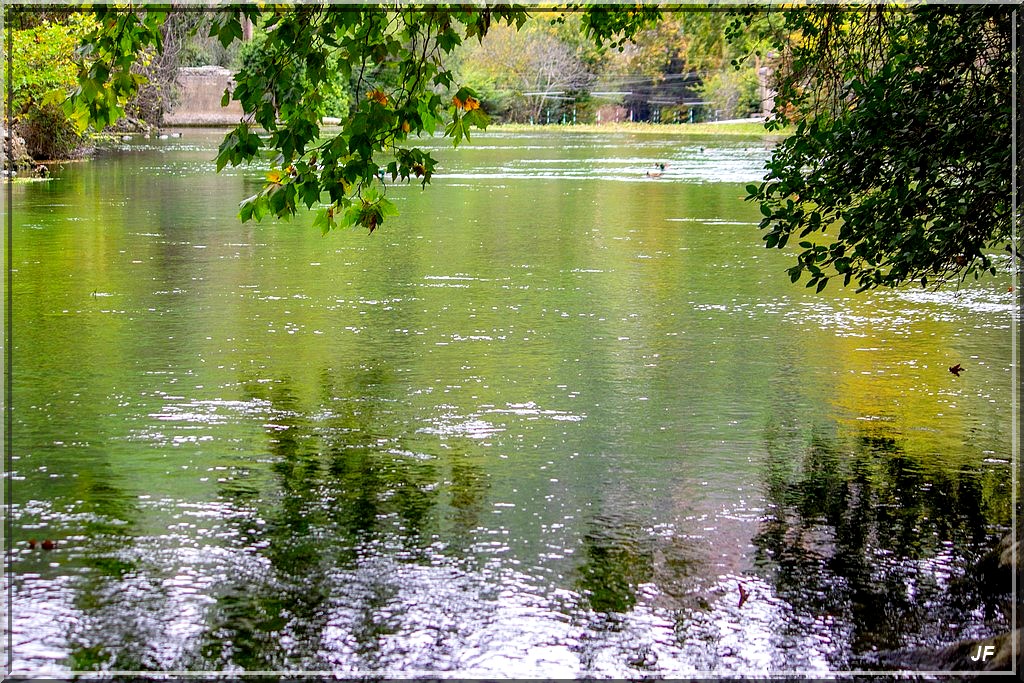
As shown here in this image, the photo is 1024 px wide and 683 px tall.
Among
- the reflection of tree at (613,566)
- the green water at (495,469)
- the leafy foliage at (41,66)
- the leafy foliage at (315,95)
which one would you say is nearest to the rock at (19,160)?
the leafy foliage at (41,66)

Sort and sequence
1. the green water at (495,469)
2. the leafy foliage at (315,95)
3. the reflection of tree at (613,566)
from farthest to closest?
the reflection of tree at (613,566), the leafy foliage at (315,95), the green water at (495,469)

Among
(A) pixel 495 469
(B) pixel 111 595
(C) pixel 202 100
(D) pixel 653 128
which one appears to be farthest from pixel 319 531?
(D) pixel 653 128

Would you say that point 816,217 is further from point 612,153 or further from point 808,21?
point 612,153

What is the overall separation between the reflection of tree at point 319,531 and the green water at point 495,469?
0.02 m

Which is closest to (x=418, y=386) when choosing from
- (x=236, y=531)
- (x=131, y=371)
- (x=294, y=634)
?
(x=131, y=371)

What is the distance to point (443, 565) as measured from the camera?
5.80 metres

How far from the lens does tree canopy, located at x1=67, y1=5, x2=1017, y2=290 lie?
549cm

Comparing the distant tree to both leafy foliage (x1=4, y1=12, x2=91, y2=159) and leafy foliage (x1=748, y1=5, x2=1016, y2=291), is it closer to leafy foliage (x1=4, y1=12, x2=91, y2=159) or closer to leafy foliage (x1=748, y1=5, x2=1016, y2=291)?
leafy foliage (x1=4, y1=12, x2=91, y2=159)

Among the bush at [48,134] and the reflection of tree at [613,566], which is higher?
the bush at [48,134]

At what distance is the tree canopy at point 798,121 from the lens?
549cm

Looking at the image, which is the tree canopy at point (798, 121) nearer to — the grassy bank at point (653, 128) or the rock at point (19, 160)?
the rock at point (19, 160)

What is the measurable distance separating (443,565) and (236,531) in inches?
42.5

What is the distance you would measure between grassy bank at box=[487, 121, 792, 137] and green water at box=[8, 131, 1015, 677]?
56.4 metres

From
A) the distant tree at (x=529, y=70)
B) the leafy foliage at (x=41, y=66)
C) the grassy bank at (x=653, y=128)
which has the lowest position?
the leafy foliage at (x=41, y=66)
